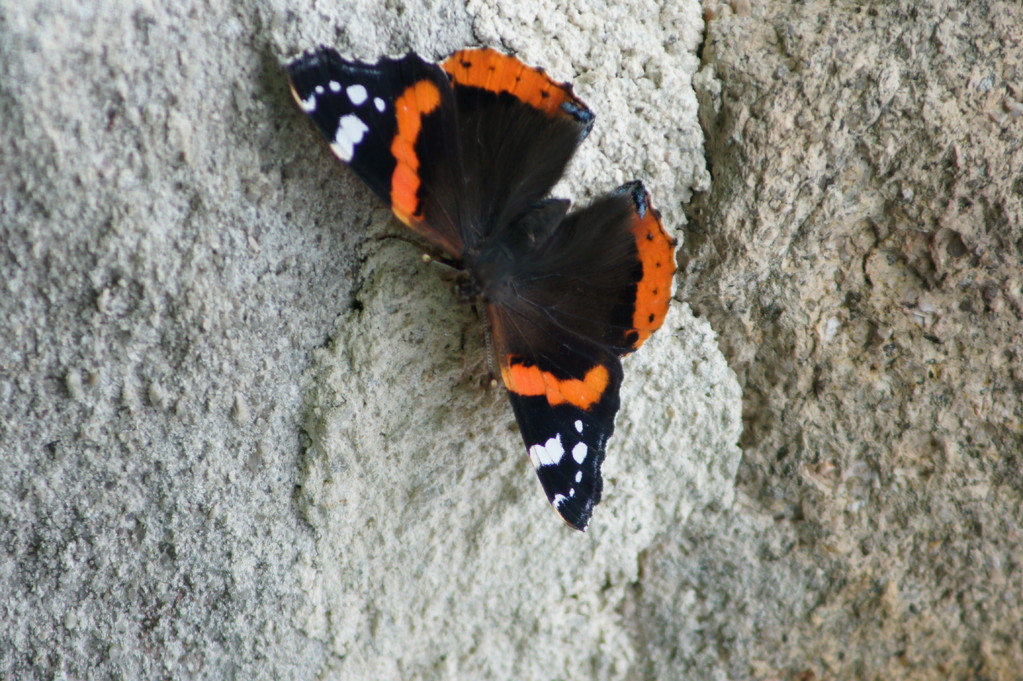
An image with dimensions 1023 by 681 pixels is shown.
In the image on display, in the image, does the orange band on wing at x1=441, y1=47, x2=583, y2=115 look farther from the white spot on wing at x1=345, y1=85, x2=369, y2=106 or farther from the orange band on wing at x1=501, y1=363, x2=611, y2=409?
the orange band on wing at x1=501, y1=363, x2=611, y2=409

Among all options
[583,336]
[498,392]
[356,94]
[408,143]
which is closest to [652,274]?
[583,336]

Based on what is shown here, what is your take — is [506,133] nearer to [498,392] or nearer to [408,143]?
[408,143]

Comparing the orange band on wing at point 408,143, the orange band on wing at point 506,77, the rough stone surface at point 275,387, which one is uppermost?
the orange band on wing at point 506,77

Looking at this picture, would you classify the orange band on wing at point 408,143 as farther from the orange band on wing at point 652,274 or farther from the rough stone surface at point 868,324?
the rough stone surface at point 868,324

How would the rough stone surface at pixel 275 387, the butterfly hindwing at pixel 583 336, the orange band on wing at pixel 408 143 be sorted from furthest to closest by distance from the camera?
the butterfly hindwing at pixel 583 336
the orange band on wing at pixel 408 143
the rough stone surface at pixel 275 387

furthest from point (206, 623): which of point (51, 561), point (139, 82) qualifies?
point (139, 82)

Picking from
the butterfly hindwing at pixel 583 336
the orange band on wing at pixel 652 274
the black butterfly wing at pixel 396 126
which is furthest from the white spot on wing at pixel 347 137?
the orange band on wing at pixel 652 274

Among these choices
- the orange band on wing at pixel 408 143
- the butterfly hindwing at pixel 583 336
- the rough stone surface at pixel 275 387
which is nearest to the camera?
the rough stone surface at pixel 275 387
